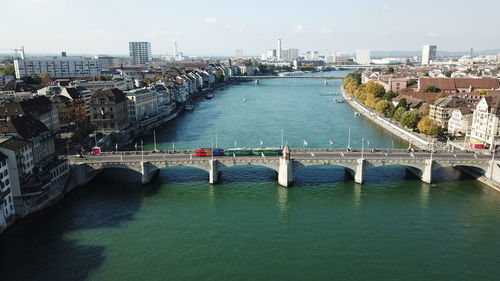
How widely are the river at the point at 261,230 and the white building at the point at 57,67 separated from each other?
130 meters

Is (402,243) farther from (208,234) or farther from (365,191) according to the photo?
(208,234)

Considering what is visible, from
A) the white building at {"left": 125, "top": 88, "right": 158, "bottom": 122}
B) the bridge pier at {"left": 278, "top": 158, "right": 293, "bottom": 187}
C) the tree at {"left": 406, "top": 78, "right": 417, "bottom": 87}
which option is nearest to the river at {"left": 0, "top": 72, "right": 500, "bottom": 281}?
the bridge pier at {"left": 278, "top": 158, "right": 293, "bottom": 187}

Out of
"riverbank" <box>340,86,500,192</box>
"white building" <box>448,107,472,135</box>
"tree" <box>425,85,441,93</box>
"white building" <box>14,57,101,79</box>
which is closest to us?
"riverbank" <box>340,86,500,192</box>

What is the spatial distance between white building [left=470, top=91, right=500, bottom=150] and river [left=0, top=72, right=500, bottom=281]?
11.1 metres

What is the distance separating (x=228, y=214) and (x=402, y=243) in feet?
59.6

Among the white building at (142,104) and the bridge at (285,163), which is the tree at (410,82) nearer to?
the white building at (142,104)

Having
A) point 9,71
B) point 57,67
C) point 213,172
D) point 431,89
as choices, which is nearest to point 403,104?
point 431,89

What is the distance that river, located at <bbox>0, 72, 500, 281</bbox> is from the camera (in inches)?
1303

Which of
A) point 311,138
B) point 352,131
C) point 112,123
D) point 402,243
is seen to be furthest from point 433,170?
point 112,123

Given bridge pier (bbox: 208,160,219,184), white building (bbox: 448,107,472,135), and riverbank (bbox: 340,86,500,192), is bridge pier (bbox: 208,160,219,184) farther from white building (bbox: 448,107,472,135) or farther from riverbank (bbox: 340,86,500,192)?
white building (bbox: 448,107,472,135)

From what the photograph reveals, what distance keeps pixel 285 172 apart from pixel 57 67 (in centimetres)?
15528

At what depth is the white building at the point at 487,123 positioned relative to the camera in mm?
59469

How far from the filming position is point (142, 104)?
9331cm

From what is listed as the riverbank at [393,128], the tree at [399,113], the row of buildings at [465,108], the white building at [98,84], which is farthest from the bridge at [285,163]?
the white building at [98,84]
